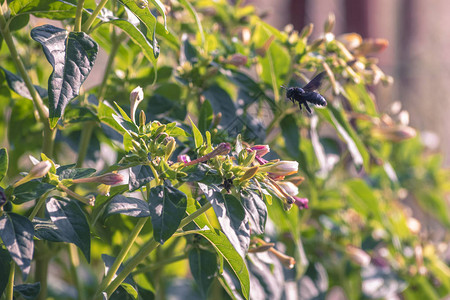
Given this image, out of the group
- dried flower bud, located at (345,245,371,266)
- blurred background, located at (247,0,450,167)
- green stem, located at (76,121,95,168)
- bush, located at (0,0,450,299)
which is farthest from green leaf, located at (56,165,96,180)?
blurred background, located at (247,0,450,167)

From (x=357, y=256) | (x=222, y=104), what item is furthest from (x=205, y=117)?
(x=357, y=256)

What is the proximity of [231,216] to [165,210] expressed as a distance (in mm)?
68

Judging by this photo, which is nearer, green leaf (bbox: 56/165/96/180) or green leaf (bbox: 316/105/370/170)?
green leaf (bbox: 56/165/96/180)

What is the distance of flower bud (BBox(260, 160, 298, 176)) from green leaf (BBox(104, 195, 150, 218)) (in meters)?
0.14

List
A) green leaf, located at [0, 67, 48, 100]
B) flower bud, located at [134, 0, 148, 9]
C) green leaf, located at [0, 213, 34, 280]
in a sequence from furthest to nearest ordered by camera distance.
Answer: green leaf, located at [0, 67, 48, 100], flower bud, located at [134, 0, 148, 9], green leaf, located at [0, 213, 34, 280]

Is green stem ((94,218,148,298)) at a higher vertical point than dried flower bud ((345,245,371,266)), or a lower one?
higher

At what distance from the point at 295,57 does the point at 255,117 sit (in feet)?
0.36

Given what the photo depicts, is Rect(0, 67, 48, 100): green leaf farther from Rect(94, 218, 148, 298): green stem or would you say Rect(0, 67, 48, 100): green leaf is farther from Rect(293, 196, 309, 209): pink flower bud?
Rect(293, 196, 309, 209): pink flower bud

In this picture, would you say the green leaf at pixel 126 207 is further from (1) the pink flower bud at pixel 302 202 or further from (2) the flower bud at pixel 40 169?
(1) the pink flower bud at pixel 302 202

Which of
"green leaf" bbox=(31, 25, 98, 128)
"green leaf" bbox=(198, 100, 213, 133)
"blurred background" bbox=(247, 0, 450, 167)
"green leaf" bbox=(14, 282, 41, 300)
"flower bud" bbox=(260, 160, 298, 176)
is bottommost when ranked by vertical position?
"blurred background" bbox=(247, 0, 450, 167)

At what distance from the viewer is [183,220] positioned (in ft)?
1.87

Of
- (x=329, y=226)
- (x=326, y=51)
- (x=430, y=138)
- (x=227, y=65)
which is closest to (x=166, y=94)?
(x=227, y=65)

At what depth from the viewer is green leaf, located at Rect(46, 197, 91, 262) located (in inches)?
21.7

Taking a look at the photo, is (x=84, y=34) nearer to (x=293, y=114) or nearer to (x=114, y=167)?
(x=114, y=167)
